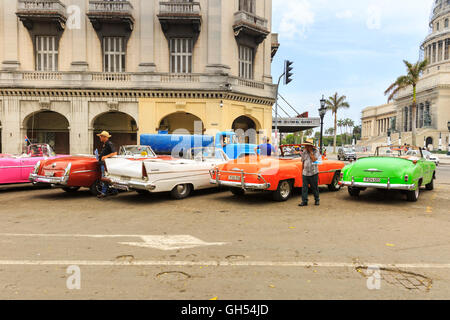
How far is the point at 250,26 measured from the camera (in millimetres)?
20578

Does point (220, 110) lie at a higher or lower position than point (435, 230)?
higher

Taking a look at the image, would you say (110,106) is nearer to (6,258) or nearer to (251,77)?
(251,77)

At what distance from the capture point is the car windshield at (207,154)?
31.5ft

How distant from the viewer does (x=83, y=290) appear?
10.3 feet

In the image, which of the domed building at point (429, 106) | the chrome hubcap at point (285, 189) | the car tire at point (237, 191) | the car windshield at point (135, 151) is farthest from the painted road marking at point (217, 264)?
the domed building at point (429, 106)

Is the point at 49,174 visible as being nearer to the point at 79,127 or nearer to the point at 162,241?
the point at 162,241

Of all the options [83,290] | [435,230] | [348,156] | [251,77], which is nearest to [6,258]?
[83,290]

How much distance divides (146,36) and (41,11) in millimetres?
6317

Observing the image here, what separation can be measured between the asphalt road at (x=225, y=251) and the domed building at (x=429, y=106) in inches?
2165

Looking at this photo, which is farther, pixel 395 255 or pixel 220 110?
pixel 220 110

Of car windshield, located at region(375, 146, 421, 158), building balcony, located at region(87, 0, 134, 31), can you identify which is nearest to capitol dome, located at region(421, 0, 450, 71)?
building balcony, located at region(87, 0, 134, 31)

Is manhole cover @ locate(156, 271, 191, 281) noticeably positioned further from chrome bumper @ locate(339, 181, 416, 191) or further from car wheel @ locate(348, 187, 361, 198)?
car wheel @ locate(348, 187, 361, 198)

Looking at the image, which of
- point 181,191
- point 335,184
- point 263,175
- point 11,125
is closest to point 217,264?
point 263,175

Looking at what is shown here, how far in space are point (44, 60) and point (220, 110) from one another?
11.9m
